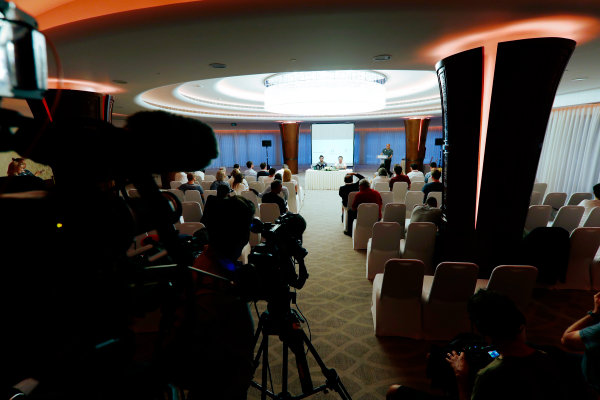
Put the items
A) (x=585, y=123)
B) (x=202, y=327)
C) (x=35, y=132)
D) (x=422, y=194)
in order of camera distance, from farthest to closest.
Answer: (x=585, y=123) < (x=422, y=194) < (x=202, y=327) < (x=35, y=132)

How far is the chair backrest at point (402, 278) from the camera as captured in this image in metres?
3.01

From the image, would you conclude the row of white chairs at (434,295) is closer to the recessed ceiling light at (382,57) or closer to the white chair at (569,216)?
the white chair at (569,216)

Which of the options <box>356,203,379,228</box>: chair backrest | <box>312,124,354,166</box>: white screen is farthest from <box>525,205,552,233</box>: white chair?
<box>312,124,354,166</box>: white screen

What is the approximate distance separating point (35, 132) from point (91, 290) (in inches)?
13.2

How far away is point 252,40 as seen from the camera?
11.8ft

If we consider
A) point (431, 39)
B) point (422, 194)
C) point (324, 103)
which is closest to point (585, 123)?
point (422, 194)

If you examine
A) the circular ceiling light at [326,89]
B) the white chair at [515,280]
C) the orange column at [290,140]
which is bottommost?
the white chair at [515,280]

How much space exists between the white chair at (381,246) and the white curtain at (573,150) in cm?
917

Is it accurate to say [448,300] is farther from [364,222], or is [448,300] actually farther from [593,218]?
[593,218]

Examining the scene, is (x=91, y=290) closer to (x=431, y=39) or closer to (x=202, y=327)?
(x=202, y=327)

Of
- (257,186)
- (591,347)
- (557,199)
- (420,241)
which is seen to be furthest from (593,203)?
(257,186)

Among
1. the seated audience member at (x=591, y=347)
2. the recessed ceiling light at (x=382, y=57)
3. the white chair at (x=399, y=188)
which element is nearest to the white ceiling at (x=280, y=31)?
the recessed ceiling light at (x=382, y=57)

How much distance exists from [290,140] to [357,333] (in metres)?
15.2

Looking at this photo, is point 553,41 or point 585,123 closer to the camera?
point 553,41
